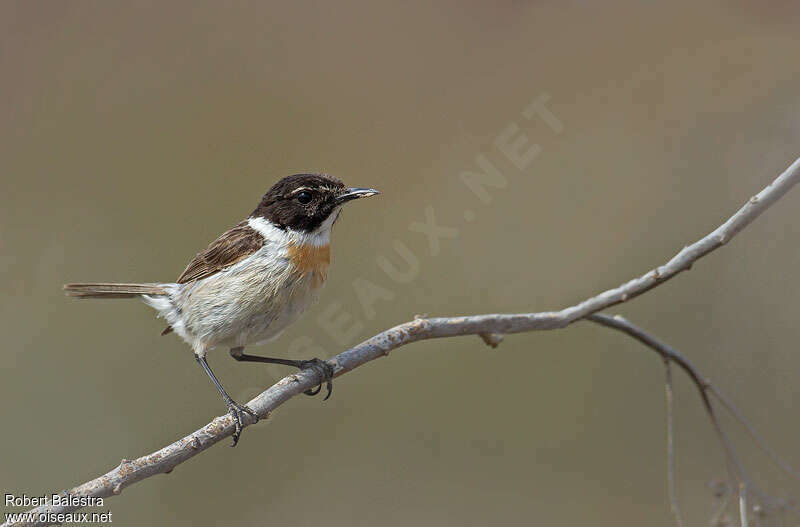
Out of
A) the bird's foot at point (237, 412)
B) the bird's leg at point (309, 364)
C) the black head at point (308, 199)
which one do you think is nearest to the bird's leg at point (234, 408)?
the bird's foot at point (237, 412)

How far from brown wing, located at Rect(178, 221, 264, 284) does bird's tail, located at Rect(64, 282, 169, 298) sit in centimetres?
14

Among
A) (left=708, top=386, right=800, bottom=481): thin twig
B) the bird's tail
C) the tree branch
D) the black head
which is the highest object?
the bird's tail

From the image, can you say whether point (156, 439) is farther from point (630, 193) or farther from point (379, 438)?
point (630, 193)

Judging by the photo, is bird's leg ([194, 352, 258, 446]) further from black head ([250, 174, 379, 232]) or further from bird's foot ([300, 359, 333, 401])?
black head ([250, 174, 379, 232])

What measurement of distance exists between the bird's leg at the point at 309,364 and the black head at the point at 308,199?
0.59m

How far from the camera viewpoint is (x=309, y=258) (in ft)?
10.7

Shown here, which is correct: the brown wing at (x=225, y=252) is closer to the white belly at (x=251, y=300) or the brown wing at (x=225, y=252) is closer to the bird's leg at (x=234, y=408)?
the white belly at (x=251, y=300)

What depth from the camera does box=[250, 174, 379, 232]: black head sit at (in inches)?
131

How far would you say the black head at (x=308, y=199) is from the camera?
333 cm

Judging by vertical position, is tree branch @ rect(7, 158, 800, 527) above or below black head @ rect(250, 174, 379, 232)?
below

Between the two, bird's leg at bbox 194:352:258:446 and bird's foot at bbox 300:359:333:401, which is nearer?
bird's leg at bbox 194:352:258:446

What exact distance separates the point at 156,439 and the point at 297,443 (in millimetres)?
879

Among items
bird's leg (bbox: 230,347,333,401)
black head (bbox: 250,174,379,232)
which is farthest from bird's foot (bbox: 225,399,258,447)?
black head (bbox: 250,174,379,232)

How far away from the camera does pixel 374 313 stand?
202 inches
